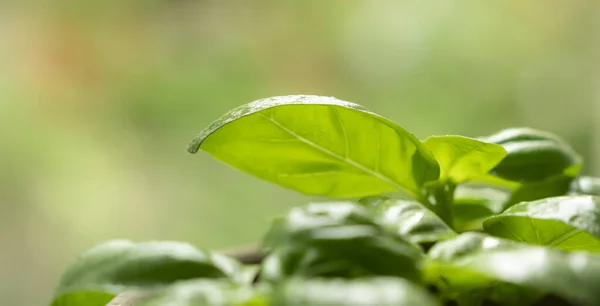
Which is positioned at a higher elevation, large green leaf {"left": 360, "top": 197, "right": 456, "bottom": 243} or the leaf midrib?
the leaf midrib

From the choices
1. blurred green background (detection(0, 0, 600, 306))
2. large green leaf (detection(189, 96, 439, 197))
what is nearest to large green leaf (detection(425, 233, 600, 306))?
large green leaf (detection(189, 96, 439, 197))

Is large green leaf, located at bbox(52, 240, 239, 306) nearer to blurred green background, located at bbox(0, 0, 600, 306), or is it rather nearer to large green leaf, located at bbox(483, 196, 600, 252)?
large green leaf, located at bbox(483, 196, 600, 252)

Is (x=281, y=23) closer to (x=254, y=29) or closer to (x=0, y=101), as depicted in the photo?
(x=254, y=29)

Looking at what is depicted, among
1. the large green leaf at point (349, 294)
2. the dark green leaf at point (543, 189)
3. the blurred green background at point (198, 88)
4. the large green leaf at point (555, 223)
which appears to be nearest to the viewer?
the large green leaf at point (349, 294)

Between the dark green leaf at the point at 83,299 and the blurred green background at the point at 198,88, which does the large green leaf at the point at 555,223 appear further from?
the blurred green background at the point at 198,88

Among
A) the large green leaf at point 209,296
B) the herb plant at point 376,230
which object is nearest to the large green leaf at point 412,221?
the herb plant at point 376,230

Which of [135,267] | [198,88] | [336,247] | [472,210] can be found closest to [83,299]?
[135,267]

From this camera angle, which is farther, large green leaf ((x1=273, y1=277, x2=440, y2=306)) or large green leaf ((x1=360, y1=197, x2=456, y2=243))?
large green leaf ((x1=360, y1=197, x2=456, y2=243))
